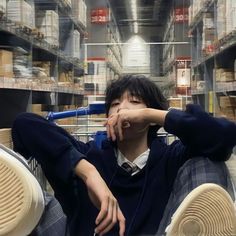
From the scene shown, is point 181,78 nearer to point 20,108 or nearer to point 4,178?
point 20,108

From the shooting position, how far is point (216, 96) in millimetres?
4219

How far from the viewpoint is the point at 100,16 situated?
5.20 meters

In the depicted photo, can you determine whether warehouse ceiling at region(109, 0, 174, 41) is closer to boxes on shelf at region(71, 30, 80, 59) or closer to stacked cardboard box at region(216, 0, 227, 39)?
boxes on shelf at region(71, 30, 80, 59)

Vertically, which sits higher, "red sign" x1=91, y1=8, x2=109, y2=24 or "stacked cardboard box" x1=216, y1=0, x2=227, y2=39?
"red sign" x1=91, y1=8, x2=109, y2=24

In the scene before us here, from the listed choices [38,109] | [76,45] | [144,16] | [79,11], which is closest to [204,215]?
[38,109]

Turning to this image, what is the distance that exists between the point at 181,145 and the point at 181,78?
3909 mm

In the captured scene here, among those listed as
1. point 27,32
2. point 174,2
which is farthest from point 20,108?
point 174,2

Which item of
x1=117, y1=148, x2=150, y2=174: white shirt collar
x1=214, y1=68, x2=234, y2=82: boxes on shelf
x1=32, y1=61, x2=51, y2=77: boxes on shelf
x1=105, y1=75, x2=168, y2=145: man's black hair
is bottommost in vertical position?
x1=117, y1=148, x2=150, y2=174: white shirt collar

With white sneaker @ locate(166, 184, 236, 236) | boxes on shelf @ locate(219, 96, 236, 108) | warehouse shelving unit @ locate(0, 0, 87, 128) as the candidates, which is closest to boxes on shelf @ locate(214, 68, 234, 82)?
boxes on shelf @ locate(219, 96, 236, 108)

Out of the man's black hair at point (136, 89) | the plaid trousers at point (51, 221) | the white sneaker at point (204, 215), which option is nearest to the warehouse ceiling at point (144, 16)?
the man's black hair at point (136, 89)

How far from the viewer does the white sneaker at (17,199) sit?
2.51 ft

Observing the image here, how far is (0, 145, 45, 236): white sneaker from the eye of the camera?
0.76 metres

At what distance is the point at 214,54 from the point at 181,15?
65.5 inches

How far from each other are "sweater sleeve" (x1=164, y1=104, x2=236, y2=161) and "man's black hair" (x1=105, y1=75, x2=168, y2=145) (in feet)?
0.61
